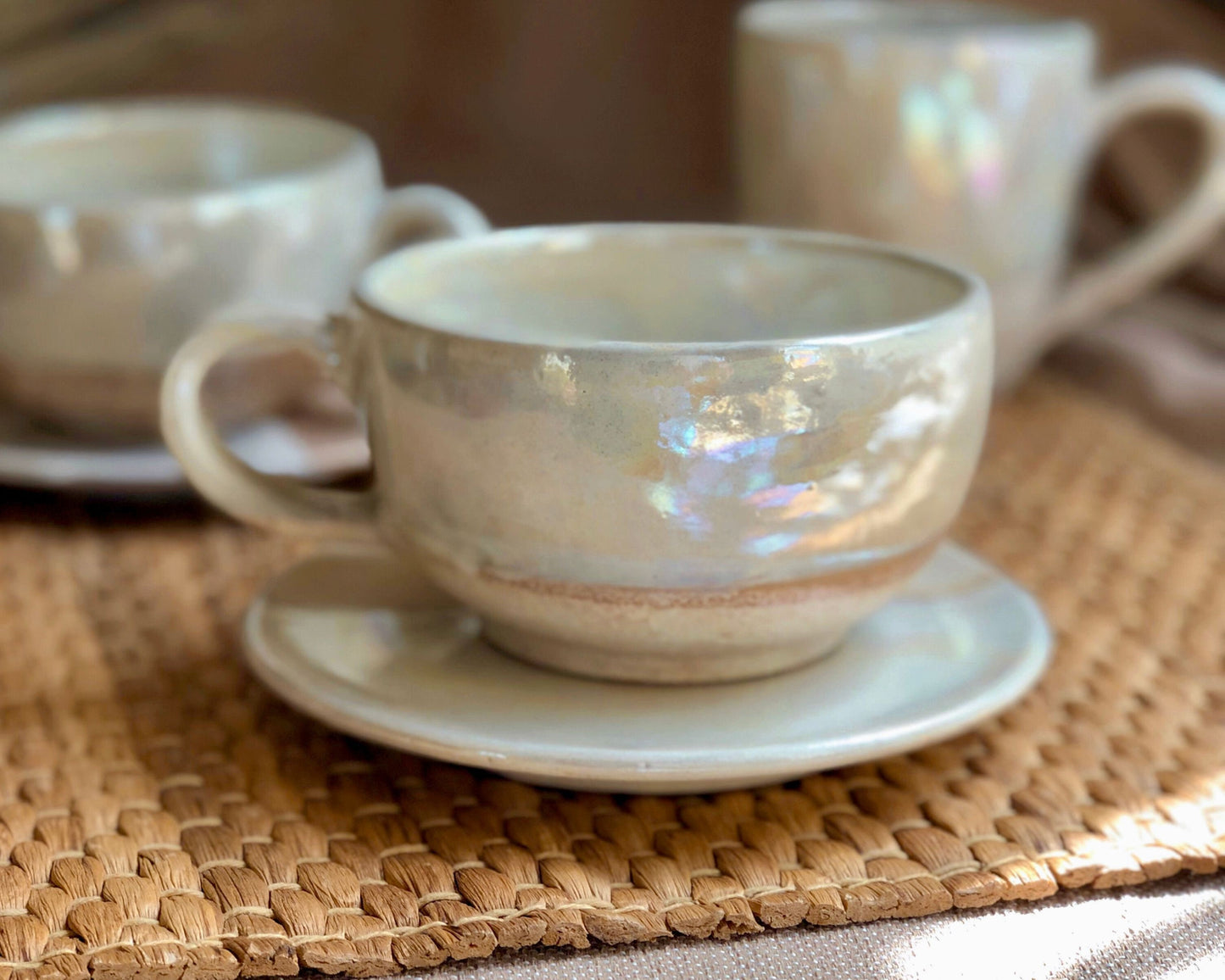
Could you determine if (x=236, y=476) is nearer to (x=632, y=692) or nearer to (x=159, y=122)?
(x=632, y=692)

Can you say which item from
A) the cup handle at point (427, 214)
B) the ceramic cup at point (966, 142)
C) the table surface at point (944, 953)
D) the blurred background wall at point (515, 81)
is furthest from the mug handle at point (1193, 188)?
the table surface at point (944, 953)

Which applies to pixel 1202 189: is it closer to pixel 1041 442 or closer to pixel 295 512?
pixel 1041 442

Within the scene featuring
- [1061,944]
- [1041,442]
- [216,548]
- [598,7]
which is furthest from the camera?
[598,7]

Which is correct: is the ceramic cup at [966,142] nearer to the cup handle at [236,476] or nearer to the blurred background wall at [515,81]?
the blurred background wall at [515,81]

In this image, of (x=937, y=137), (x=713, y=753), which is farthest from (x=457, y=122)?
(x=713, y=753)

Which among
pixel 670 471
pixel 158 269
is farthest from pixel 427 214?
pixel 670 471

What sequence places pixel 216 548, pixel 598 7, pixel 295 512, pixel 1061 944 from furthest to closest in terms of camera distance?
1. pixel 598 7
2. pixel 216 548
3. pixel 295 512
4. pixel 1061 944
